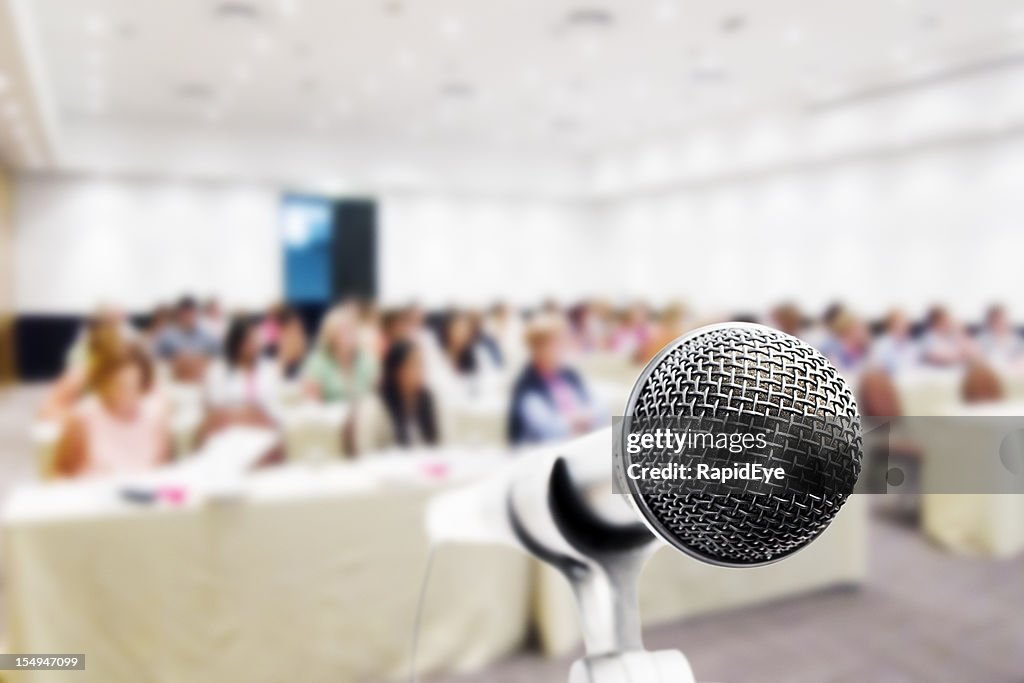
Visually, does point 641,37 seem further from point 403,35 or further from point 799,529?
point 799,529

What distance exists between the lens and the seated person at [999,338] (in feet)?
21.2

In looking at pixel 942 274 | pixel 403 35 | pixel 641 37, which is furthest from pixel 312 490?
pixel 942 274

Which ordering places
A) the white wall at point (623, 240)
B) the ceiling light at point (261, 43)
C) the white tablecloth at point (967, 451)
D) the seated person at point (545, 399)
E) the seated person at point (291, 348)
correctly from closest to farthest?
the white tablecloth at point (967, 451), the seated person at point (545, 399), the seated person at point (291, 348), the ceiling light at point (261, 43), the white wall at point (623, 240)

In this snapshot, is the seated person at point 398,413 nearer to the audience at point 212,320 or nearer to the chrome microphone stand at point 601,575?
the chrome microphone stand at point 601,575

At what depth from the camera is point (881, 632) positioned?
157cm

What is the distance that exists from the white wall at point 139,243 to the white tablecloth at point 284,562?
859 centimetres

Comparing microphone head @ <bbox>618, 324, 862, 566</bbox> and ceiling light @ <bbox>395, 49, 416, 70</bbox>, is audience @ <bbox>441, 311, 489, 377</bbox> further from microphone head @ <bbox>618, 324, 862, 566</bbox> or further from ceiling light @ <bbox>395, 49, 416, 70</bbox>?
microphone head @ <bbox>618, 324, 862, 566</bbox>

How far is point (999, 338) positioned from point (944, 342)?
0.69 meters

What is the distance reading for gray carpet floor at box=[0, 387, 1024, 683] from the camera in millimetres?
662

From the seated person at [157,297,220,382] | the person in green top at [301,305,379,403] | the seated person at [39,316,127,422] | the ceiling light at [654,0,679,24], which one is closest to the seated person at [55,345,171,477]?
the seated person at [39,316,127,422]

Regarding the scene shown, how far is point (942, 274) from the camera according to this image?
8.34 m

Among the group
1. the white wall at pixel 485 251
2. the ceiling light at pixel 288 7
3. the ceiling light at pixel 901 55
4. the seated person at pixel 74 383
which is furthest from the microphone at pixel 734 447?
the white wall at pixel 485 251

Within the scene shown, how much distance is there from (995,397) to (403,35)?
17.6ft

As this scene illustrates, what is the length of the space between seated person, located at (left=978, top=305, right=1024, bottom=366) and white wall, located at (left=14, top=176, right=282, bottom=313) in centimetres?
848
